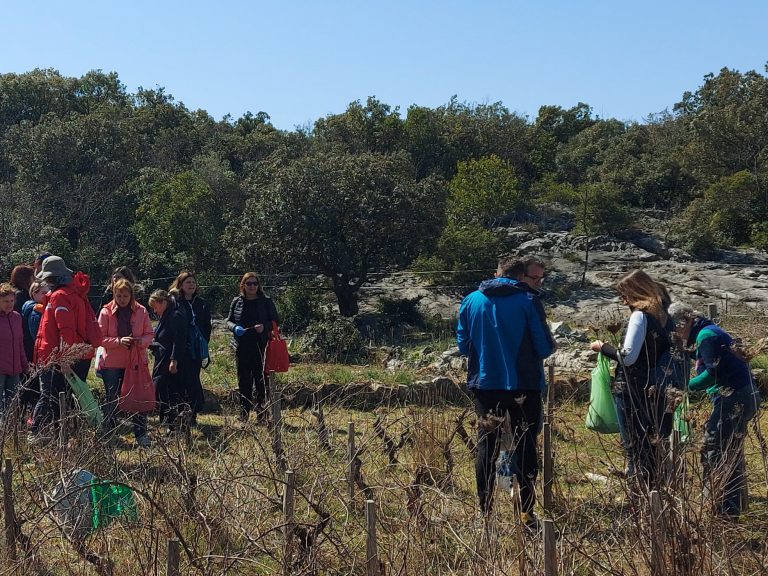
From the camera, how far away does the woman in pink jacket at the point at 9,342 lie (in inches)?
256

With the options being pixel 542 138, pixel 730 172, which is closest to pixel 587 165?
pixel 542 138

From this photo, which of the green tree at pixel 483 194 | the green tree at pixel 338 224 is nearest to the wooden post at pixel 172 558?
the green tree at pixel 338 224

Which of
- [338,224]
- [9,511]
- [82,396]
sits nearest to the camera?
[9,511]

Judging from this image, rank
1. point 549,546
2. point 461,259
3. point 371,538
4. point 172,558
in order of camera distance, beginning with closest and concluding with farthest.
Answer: point 549,546 → point 172,558 → point 371,538 → point 461,259

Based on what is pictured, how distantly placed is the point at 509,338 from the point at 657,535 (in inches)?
70.2

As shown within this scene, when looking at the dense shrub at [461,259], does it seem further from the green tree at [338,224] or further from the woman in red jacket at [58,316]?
the woman in red jacket at [58,316]

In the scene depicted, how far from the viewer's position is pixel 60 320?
6191mm

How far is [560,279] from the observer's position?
2200 cm

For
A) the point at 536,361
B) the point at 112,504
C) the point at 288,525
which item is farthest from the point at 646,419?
the point at 112,504

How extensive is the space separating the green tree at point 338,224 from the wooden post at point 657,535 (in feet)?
50.9

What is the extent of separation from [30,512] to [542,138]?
109 ft

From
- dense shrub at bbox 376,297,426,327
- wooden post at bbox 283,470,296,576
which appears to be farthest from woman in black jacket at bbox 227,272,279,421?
dense shrub at bbox 376,297,426,327

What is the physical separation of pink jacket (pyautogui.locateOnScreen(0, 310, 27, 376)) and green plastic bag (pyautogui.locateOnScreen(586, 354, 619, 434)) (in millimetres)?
4227

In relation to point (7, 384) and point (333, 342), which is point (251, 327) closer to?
point (7, 384)
